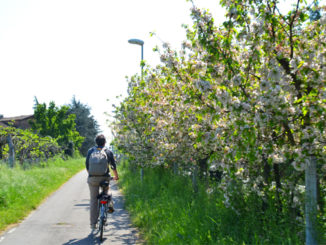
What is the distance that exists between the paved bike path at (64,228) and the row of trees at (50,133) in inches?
286

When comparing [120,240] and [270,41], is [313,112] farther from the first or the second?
[120,240]

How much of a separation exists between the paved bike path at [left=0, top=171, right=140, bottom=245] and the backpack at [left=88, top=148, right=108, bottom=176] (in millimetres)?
1297

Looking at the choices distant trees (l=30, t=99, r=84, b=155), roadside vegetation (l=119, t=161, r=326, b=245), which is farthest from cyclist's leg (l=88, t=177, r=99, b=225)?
distant trees (l=30, t=99, r=84, b=155)

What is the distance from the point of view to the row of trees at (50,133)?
62.9 feet

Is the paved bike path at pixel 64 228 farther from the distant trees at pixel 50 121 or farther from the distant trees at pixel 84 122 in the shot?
the distant trees at pixel 84 122

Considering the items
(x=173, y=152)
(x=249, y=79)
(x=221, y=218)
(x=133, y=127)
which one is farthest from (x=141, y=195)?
(x=249, y=79)

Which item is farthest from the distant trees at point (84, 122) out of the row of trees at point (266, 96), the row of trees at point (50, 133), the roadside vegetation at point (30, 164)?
the row of trees at point (266, 96)

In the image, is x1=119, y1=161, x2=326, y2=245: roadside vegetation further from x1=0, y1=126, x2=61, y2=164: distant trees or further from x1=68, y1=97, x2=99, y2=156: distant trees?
x1=68, y1=97, x2=99, y2=156: distant trees

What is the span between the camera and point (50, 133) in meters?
40.7

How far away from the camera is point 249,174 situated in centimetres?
582

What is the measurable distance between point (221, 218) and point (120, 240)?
2174 millimetres

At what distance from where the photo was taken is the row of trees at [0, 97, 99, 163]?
19172mm

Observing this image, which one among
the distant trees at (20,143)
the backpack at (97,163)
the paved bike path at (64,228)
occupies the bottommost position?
the paved bike path at (64,228)

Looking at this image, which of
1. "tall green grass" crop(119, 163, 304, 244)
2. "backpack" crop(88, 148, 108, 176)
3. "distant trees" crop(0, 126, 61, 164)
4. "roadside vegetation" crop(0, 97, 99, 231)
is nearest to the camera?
"tall green grass" crop(119, 163, 304, 244)
